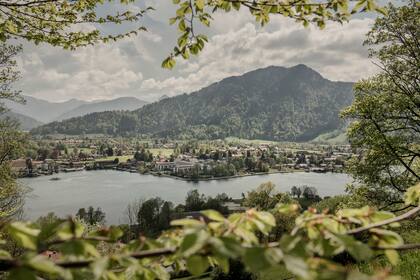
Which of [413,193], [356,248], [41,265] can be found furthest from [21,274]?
[413,193]

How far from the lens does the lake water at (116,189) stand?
283 ft

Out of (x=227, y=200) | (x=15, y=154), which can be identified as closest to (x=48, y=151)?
(x=227, y=200)

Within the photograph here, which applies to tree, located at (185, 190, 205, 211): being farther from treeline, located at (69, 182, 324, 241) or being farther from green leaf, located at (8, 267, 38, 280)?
green leaf, located at (8, 267, 38, 280)

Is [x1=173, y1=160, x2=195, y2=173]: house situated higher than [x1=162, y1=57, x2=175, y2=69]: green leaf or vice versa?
[x1=162, y1=57, x2=175, y2=69]: green leaf

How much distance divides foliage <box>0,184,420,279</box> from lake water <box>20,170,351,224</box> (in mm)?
76738

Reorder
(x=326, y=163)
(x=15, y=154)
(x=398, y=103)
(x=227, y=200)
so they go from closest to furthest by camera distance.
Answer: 1. (x=398, y=103)
2. (x=15, y=154)
3. (x=227, y=200)
4. (x=326, y=163)

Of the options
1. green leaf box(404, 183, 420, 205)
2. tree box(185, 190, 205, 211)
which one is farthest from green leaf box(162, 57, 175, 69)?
tree box(185, 190, 205, 211)

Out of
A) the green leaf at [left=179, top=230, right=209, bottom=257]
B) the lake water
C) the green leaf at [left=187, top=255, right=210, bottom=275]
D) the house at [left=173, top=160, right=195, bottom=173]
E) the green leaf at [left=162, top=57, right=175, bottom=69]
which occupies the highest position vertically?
the green leaf at [left=162, top=57, right=175, bottom=69]

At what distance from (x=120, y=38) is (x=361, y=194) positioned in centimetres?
1149

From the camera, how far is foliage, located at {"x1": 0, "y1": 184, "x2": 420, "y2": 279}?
1062 millimetres

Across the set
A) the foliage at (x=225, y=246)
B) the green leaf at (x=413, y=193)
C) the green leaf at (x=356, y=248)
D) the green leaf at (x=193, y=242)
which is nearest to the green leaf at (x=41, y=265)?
the foliage at (x=225, y=246)

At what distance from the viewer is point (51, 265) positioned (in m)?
1.07

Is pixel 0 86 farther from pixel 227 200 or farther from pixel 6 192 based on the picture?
pixel 227 200

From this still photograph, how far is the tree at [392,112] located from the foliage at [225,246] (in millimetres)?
13622
